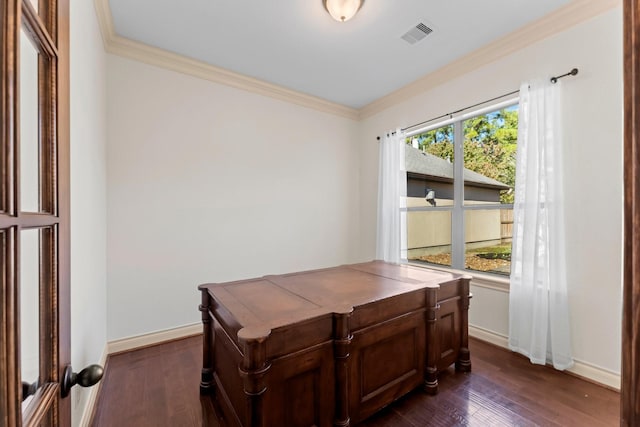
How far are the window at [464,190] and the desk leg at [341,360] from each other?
2.06 metres

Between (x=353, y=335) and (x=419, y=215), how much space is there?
239 centimetres

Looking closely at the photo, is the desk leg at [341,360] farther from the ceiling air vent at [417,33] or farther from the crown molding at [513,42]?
the crown molding at [513,42]

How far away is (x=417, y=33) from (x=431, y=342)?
2.47m

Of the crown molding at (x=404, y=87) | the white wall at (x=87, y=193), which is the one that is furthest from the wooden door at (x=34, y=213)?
the crown molding at (x=404, y=87)

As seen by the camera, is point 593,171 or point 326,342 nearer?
point 326,342

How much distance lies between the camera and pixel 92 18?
1913 millimetres

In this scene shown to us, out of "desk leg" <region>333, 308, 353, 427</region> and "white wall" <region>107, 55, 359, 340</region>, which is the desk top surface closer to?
"desk leg" <region>333, 308, 353, 427</region>

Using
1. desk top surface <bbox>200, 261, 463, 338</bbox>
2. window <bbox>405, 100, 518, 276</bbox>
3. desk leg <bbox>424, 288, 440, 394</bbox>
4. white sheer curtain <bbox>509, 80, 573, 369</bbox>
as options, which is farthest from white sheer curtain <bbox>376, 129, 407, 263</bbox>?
desk leg <bbox>424, 288, 440, 394</bbox>

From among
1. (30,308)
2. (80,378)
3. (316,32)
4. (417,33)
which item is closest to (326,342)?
(80,378)

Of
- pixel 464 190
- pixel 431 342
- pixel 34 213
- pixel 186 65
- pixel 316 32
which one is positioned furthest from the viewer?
pixel 464 190

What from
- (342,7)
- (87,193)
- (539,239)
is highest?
(342,7)

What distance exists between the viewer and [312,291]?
70.3 inches

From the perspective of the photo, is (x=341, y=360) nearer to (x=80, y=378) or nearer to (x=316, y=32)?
(x=80, y=378)

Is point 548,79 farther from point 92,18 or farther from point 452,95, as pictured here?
point 92,18
